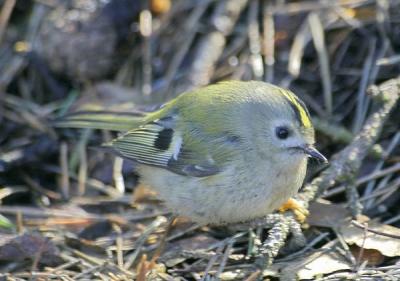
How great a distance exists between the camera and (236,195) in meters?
3.24

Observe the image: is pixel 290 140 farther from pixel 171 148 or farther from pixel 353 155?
pixel 171 148

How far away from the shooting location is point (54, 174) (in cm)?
416

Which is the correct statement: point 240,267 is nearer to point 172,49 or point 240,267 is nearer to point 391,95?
point 391,95

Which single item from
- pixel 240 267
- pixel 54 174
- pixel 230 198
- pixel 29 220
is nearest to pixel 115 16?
pixel 54 174

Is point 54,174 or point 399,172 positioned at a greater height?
point 399,172

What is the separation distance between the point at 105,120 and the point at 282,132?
124cm

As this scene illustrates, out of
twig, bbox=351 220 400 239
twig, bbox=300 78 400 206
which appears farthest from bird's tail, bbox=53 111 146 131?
twig, bbox=351 220 400 239

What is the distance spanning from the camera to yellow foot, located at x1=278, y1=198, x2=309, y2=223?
334 centimetres

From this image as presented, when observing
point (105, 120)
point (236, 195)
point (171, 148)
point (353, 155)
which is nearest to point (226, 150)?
point (236, 195)

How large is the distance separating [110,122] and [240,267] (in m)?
1.33

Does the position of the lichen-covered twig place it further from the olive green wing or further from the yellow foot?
the olive green wing

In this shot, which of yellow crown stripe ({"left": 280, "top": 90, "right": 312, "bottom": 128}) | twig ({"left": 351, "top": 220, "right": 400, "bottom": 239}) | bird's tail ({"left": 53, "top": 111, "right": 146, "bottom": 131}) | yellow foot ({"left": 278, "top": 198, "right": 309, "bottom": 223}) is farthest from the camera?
bird's tail ({"left": 53, "top": 111, "right": 146, "bottom": 131})

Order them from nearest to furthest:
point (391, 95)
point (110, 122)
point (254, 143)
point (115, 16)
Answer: point (254, 143) → point (391, 95) → point (110, 122) → point (115, 16)

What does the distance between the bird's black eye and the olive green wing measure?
0.95 ft
